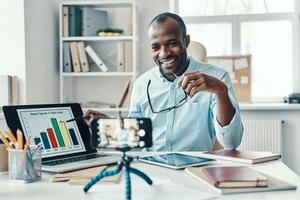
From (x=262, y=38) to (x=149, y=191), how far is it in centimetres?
282

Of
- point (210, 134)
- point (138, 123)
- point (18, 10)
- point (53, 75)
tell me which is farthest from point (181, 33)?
point (53, 75)

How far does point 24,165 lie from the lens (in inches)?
45.3

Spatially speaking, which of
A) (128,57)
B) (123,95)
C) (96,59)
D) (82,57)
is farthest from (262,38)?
(82,57)

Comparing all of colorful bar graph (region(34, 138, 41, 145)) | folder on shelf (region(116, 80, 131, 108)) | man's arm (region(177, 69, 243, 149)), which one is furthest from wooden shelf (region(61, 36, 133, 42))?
colorful bar graph (region(34, 138, 41, 145))

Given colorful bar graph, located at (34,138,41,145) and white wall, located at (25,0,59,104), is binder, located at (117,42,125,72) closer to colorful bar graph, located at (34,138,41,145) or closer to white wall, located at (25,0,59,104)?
white wall, located at (25,0,59,104)

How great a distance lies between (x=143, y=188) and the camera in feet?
3.45

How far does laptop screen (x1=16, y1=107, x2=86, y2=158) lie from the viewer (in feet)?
4.32

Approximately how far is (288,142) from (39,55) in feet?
6.87

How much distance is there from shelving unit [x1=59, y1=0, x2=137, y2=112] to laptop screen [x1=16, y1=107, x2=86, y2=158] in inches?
74.7

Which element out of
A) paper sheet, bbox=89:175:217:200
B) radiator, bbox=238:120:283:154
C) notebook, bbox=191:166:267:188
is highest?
notebook, bbox=191:166:267:188

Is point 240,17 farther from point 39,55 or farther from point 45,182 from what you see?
point 45,182

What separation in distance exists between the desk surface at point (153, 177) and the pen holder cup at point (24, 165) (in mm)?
22

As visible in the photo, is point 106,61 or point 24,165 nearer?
point 24,165

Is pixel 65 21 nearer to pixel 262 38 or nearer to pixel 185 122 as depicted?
pixel 262 38
